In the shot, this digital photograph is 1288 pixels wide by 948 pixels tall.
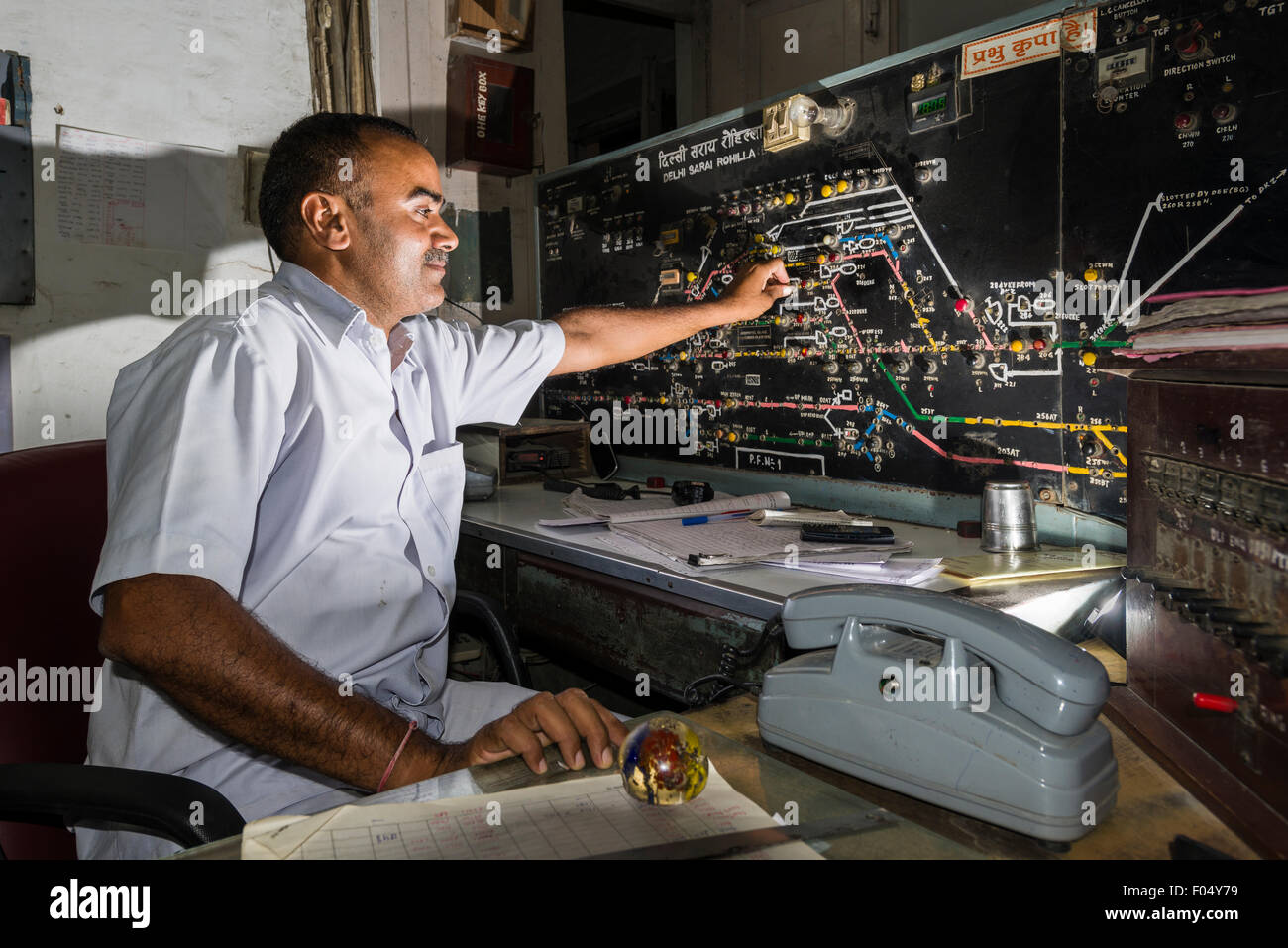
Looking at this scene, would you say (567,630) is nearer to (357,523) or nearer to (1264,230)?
(357,523)

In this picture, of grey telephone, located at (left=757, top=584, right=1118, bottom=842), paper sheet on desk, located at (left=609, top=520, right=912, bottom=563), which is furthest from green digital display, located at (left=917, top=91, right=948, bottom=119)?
grey telephone, located at (left=757, top=584, right=1118, bottom=842)

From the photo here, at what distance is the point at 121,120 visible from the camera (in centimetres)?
235

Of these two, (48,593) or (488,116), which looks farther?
(488,116)

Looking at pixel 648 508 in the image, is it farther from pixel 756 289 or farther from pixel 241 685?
pixel 241 685

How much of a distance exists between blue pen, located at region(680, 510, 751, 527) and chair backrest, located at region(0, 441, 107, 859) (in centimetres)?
95

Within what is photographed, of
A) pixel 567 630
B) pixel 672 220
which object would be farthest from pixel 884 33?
pixel 567 630

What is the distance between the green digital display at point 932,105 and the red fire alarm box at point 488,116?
1648 millimetres

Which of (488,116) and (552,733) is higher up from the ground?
(488,116)

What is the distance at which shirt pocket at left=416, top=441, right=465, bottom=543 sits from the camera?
4.74 ft

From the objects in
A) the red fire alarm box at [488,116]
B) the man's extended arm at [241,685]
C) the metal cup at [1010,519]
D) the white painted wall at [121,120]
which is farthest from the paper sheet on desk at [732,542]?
the red fire alarm box at [488,116]

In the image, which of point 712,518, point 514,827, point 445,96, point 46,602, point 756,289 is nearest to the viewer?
point 514,827

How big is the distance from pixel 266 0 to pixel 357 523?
202 cm

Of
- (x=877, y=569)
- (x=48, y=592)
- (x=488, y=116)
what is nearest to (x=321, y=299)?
(x=48, y=592)

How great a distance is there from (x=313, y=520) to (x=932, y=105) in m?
1.28
